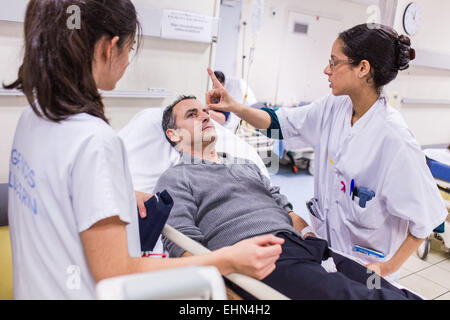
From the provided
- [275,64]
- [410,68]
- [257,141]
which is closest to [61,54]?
[257,141]

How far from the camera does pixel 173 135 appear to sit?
6.41 ft

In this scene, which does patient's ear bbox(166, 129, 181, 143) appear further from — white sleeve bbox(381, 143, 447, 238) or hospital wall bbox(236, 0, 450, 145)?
hospital wall bbox(236, 0, 450, 145)

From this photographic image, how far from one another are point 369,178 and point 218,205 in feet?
2.18

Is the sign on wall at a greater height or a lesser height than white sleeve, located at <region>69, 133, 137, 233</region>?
greater

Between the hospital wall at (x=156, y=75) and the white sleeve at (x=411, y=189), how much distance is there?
1.47 metres

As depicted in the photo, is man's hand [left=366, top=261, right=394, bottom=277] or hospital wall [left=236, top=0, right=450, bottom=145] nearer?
man's hand [left=366, top=261, right=394, bottom=277]

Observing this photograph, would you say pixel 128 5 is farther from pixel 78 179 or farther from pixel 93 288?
pixel 93 288

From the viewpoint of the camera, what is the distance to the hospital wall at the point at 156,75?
2066mm

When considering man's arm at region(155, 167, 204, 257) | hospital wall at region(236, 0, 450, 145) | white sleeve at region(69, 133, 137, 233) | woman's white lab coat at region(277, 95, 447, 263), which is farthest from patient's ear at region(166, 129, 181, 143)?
hospital wall at region(236, 0, 450, 145)

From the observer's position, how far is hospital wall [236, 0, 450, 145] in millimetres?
4305

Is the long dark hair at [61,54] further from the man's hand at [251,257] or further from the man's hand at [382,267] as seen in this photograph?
the man's hand at [382,267]

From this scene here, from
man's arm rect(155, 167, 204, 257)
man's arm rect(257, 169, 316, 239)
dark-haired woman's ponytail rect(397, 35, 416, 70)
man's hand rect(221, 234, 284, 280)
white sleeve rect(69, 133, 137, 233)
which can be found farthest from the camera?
man's arm rect(257, 169, 316, 239)

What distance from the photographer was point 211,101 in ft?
6.38

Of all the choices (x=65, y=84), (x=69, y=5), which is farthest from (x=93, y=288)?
(x=69, y=5)
